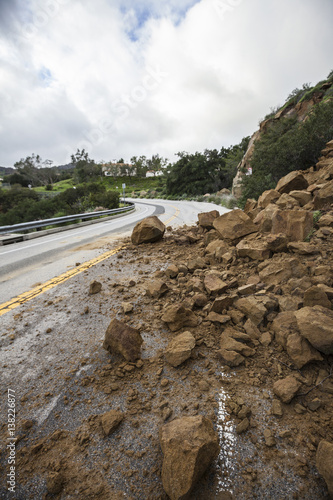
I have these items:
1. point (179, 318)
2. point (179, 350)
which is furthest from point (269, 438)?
point (179, 318)

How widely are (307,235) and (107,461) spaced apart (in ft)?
Answer: 12.5

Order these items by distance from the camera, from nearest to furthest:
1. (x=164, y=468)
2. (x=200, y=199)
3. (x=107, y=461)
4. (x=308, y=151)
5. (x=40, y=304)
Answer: (x=164, y=468) → (x=107, y=461) → (x=40, y=304) → (x=308, y=151) → (x=200, y=199)

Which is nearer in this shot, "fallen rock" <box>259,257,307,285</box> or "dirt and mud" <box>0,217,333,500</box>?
"dirt and mud" <box>0,217,333,500</box>

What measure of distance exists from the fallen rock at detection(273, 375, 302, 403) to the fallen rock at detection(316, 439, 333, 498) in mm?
354

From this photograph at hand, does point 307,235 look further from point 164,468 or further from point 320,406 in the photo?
point 164,468

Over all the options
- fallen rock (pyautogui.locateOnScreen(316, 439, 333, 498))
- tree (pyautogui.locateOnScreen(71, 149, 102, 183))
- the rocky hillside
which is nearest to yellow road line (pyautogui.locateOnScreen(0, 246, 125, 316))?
the rocky hillside

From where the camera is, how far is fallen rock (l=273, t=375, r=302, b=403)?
1.70 metres

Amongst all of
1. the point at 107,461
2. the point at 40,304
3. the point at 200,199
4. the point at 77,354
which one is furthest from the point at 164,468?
the point at 200,199

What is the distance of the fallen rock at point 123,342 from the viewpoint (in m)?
2.14

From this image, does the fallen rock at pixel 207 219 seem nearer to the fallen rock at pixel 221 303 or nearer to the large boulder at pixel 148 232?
the large boulder at pixel 148 232

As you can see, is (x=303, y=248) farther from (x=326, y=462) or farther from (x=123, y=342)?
(x=123, y=342)

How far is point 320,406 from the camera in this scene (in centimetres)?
165

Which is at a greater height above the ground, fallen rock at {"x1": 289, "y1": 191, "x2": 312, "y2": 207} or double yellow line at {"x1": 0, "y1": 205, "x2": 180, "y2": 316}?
fallen rock at {"x1": 289, "y1": 191, "x2": 312, "y2": 207}

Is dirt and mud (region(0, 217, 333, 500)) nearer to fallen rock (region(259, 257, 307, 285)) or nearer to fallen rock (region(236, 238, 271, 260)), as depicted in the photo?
fallen rock (region(259, 257, 307, 285))
